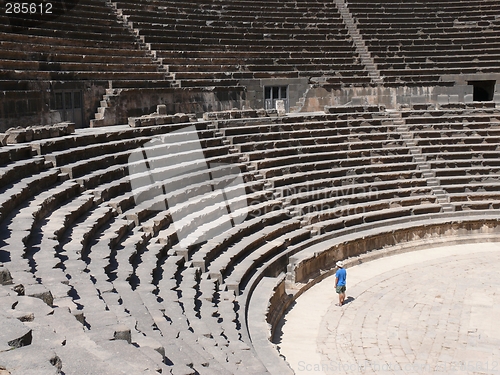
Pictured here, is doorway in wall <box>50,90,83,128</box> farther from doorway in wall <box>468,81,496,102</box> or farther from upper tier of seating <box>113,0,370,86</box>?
doorway in wall <box>468,81,496,102</box>

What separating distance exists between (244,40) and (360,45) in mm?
5455

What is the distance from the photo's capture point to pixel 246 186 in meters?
18.0

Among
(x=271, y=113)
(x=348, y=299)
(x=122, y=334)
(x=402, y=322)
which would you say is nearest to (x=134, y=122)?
(x=271, y=113)

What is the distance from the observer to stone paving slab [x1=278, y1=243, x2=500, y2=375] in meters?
11.2

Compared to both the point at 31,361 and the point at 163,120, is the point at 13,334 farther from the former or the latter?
the point at 163,120

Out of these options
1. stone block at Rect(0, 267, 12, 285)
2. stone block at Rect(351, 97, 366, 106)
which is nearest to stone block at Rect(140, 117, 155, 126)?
stone block at Rect(351, 97, 366, 106)

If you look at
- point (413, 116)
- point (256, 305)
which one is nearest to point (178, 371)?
point (256, 305)

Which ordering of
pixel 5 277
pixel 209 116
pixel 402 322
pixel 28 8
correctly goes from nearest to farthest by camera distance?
pixel 5 277 → pixel 402 322 → pixel 209 116 → pixel 28 8

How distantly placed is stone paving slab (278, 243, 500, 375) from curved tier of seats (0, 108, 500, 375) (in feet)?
3.03

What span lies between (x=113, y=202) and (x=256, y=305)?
3.74 metres

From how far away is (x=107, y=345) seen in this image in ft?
18.5

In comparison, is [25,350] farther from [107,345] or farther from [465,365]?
[465,365]

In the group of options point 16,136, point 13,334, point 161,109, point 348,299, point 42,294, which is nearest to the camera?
point 13,334

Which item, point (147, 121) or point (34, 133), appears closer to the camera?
point (34, 133)
